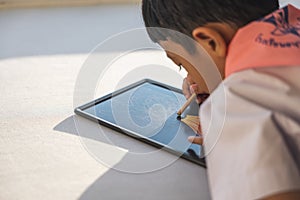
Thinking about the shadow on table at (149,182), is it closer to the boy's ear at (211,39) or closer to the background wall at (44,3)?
the boy's ear at (211,39)

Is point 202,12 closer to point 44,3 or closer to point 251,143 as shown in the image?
point 251,143

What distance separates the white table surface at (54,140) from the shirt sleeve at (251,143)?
140 mm

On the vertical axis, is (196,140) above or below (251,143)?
below

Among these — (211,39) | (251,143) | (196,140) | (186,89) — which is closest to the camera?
(251,143)

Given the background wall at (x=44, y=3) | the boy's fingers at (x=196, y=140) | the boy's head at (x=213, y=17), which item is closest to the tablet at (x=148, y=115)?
the boy's fingers at (x=196, y=140)

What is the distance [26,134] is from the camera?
0.77 metres

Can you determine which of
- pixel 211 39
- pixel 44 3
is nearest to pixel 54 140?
pixel 211 39

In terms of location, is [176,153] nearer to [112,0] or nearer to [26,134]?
[26,134]

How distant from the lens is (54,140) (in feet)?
2.46

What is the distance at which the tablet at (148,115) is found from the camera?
28.2 inches

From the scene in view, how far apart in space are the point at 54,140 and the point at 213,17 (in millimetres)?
318

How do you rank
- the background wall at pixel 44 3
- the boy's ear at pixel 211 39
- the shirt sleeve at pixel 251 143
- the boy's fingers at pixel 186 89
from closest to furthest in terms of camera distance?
1. the shirt sleeve at pixel 251 143
2. the boy's ear at pixel 211 39
3. the boy's fingers at pixel 186 89
4. the background wall at pixel 44 3

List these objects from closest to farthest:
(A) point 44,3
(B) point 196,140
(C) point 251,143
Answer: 1. (C) point 251,143
2. (B) point 196,140
3. (A) point 44,3

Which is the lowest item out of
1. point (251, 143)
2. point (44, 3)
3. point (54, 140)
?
point (44, 3)
